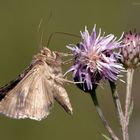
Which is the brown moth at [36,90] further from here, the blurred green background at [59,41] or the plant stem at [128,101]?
the blurred green background at [59,41]

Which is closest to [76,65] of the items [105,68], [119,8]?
[105,68]

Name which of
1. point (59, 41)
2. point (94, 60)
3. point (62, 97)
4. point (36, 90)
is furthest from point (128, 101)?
point (59, 41)

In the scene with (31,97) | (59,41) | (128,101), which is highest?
(59,41)

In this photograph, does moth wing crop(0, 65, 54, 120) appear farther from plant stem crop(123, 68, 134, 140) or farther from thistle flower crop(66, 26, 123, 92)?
plant stem crop(123, 68, 134, 140)

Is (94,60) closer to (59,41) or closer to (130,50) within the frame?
(130,50)

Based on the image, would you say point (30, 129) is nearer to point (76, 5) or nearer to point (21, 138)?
point (21, 138)

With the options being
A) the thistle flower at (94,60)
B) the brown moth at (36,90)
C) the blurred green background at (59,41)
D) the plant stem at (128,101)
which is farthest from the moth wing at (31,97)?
the blurred green background at (59,41)
